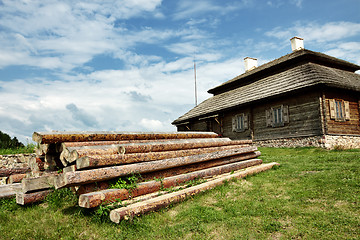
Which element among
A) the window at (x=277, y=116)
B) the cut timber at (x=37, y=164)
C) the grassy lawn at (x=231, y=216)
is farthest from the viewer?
the window at (x=277, y=116)

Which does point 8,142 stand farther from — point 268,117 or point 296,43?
point 296,43

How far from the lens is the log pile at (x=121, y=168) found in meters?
4.78

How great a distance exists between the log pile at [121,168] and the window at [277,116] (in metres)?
10.3

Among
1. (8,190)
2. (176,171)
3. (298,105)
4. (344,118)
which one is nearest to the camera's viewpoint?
(176,171)

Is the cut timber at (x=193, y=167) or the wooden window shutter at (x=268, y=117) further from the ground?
the wooden window shutter at (x=268, y=117)

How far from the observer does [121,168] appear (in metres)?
5.26

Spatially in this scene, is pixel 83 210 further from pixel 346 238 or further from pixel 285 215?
pixel 346 238

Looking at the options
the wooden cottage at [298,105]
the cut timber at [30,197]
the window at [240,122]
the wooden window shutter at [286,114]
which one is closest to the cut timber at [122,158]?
the cut timber at [30,197]

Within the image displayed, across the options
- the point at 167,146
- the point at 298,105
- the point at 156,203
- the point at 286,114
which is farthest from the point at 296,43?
the point at 156,203

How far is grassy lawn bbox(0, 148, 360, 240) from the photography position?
3.93 metres

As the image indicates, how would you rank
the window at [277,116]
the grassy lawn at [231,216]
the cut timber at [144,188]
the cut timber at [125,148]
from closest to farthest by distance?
1. the grassy lawn at [231,216]
2. the cut timber at [144,188]
3. the cut timber at [125,148]
4. the window at [277,116]

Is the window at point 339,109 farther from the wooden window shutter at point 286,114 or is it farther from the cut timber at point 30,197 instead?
the cut timber at point 30,197

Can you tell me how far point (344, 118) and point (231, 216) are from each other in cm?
1490

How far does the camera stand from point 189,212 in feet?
15.5
